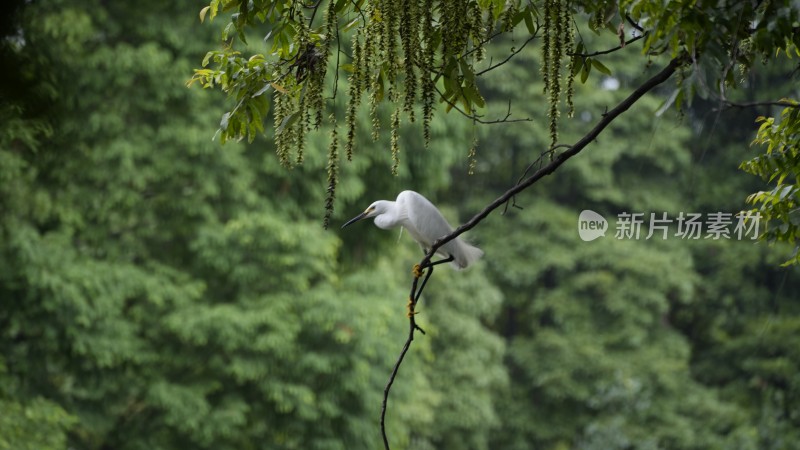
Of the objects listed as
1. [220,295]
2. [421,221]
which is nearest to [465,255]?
[421,221]

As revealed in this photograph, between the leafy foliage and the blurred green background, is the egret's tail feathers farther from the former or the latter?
the blurred green background

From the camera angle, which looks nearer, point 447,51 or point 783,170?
point 447,51

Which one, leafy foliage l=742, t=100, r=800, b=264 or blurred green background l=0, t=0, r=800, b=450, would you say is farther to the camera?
blurred green background l=0, t=0, r=800, b=450

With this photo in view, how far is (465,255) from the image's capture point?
2730 mm

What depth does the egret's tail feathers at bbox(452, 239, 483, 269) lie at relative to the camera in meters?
2.70

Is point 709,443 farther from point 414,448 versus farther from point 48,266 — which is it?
point 48,266

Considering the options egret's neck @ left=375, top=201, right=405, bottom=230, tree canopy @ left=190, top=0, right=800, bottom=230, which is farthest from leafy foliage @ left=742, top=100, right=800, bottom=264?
egret's neck @ left=375, top=201, right=405, bottom=230

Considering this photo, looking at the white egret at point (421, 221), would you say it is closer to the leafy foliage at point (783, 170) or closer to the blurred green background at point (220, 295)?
the leafy foliage at point (783, 170)

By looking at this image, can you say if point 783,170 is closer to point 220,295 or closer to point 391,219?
point 391,219

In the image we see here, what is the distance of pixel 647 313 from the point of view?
10805 millimetres

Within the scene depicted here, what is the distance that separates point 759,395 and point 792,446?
2.18 meters

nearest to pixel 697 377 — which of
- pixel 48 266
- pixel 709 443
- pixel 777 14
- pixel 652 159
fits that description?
pixel 709 443

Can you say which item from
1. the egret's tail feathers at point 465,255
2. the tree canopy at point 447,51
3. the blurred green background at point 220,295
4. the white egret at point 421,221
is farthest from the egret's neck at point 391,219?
the blurred green background at point 220,295

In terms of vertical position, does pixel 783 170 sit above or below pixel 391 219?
above
